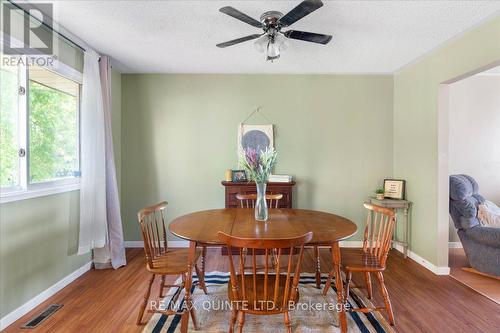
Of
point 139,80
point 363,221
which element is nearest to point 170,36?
point 139,80

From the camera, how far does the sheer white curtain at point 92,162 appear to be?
276 centimetres

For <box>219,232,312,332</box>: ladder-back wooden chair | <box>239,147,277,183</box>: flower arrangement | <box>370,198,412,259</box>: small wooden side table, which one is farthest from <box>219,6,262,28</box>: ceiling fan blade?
<box>370,198,412,259</box>: small wooden side table

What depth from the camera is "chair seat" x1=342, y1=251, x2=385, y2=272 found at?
1962 mm

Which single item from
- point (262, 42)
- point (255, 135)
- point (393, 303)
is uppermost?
point (262, 42)

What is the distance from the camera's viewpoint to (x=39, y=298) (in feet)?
7.53

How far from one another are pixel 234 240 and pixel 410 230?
2.99 metres

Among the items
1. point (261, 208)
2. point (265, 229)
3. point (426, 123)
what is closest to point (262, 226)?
point (265, 229)

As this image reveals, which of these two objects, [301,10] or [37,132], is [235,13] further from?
[37,132]

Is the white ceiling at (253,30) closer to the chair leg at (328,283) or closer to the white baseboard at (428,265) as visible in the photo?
the chair leg at (328,283)

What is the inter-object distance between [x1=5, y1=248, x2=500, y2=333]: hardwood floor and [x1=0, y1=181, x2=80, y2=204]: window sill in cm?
97

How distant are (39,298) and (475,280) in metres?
4.33

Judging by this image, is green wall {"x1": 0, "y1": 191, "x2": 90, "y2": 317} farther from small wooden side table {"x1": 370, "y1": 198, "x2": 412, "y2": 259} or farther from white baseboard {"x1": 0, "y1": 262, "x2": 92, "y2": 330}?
small wooden side table {"x1": 370, "y1": 198, "x2": 412, "y2": 259}

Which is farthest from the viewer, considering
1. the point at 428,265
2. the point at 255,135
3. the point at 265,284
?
the point at 255,135

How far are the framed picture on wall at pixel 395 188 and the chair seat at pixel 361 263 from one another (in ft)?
5.43
